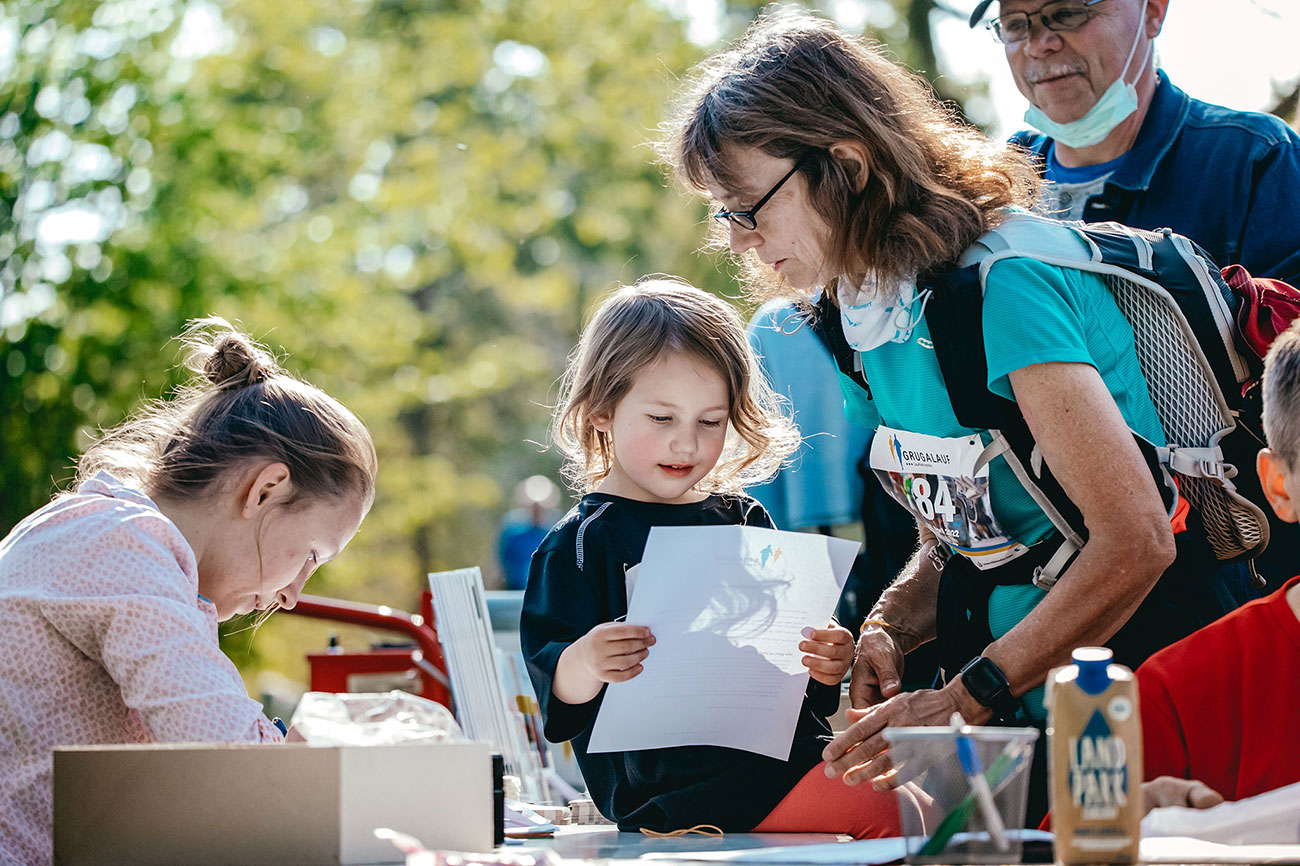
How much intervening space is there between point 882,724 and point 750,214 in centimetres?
95

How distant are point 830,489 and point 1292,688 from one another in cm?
197

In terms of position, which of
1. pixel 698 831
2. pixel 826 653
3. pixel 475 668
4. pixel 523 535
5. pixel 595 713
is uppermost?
pixel 826 653

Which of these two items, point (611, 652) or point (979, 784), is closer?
point (979, 784)

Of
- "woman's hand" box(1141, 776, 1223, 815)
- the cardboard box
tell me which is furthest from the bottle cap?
the cardboard box

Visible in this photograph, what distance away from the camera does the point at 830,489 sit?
12.4 feet

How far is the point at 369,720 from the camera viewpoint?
1928 millimetres

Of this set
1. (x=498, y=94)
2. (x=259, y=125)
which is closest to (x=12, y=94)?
(x=259, y=125)

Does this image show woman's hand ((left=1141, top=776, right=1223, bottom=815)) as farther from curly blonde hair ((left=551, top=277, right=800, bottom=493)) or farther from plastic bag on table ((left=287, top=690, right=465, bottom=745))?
curly blonde hair ((left=551, top=277, right=800, bottom=493))

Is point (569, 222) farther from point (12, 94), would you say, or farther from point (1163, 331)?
point (1163, 331)

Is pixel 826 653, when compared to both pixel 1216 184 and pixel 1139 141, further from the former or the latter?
pixel 1139 141

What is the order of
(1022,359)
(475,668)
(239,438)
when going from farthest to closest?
(475,668) → (239,438) → (1022,359)

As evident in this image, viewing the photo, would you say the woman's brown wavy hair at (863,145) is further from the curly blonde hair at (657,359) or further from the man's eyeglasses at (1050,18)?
the man's eyeglasses at (1050,18)

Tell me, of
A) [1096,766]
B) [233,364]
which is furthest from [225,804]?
[233,364]

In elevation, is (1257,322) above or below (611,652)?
above
